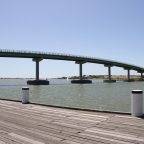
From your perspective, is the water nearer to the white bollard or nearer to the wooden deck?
the white bollard

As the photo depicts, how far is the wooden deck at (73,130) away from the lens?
5.74 meters

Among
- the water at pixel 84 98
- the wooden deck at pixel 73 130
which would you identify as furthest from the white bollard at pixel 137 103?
the water at pixel 84 98

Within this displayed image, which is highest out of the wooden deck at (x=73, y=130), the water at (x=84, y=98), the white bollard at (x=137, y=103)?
the white bollard at (x=137, y=103)

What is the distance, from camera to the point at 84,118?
28.0 ft

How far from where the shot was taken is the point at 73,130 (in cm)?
677

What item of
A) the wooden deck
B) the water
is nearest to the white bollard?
the wooden deck

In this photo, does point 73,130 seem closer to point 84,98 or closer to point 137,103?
point 137,103

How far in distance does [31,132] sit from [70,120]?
6.27 ft

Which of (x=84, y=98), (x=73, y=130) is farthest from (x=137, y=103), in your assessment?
(x=84, y=98)

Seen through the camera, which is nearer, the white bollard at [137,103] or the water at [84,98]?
the white bollard at [137,103]

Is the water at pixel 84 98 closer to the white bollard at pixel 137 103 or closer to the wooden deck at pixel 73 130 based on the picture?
the white bollard at pixel 137 103

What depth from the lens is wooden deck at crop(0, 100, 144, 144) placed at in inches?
226

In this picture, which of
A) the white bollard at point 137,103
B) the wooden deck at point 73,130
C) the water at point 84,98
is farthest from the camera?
the water at point 84,98

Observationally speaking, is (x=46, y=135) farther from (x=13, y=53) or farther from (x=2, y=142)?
(x=13, y=53)
